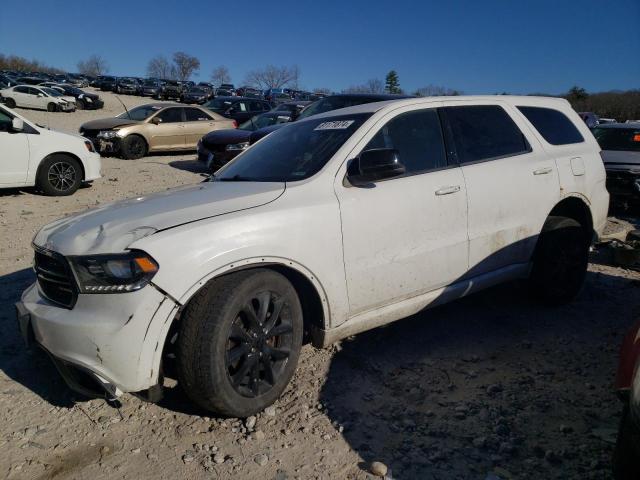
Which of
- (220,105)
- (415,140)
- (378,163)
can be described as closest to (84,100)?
(220,105)

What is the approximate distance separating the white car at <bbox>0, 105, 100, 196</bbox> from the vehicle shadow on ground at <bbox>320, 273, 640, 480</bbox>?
702cm

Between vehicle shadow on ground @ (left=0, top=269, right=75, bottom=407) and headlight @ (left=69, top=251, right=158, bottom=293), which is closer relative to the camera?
headlight @ (left=69, top=251, right=158, bottom=293)

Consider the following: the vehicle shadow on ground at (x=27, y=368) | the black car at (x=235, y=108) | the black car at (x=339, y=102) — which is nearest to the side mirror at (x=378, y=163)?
the vehicle shadow on ground at (x=27, y=368)

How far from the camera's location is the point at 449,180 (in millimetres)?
3449

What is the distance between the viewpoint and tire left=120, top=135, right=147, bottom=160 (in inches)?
521

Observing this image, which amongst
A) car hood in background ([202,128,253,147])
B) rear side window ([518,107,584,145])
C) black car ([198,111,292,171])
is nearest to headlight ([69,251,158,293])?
rear side window ([518,107,584,145])

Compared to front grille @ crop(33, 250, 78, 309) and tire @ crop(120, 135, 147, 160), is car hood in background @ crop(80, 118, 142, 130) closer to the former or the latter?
tire @ crop(120, 135, 147, 160)

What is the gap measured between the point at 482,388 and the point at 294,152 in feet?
6.53

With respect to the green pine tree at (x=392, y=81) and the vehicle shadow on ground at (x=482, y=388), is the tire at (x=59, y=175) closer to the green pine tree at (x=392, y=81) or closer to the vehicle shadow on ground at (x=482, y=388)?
the vehicle shadow on ground at (x=482, y=388)

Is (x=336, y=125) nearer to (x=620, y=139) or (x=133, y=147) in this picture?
(x=620, y=139)

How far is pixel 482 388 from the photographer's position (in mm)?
3193

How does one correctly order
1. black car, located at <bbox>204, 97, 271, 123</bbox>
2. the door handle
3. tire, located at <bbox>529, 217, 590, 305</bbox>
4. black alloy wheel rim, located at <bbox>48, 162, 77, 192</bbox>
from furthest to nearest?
black car, located at <bbox>204, 97, 271, 123</bbox> < black alloy wheel rim, located at <bbox>48, 162, 77, 192</bbox> < tire, located at <bbox>529, 217, 590, 305</bbox> < the door handle

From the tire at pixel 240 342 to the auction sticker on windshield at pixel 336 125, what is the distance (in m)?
1.22

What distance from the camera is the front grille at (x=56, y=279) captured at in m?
2.57
